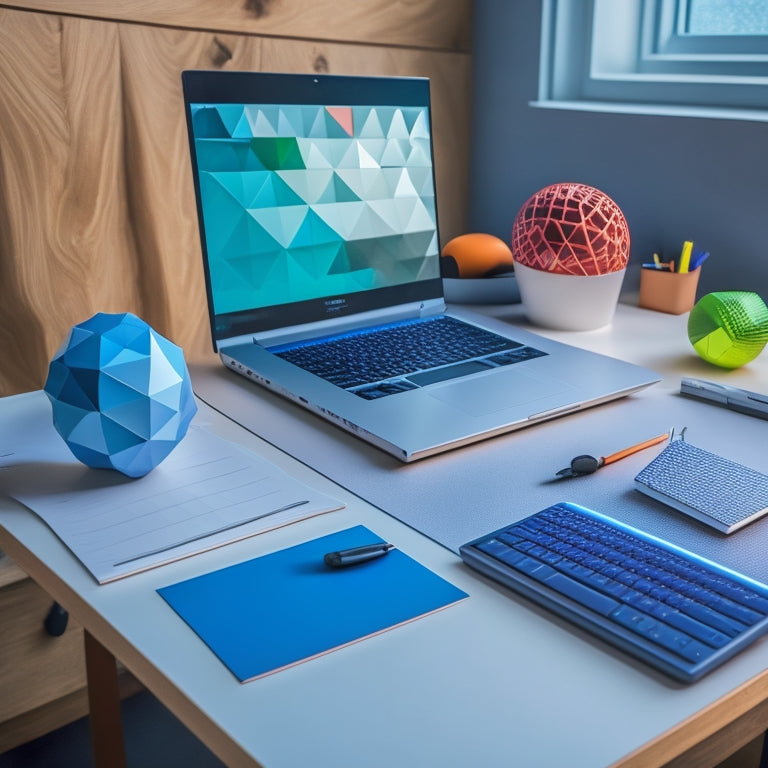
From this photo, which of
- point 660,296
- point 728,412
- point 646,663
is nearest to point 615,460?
point 728,412

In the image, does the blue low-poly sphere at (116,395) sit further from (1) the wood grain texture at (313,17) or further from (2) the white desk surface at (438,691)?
(1) the wood grain texture at (313,17)

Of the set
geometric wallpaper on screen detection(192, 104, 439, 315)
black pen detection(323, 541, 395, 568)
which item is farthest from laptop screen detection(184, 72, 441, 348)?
black pen detection(323, 541, 395, 568)

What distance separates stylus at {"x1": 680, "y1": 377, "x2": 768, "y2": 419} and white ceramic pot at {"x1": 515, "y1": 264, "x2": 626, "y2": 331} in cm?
24

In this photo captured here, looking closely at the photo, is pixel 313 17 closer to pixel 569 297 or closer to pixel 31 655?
pixel 569 297

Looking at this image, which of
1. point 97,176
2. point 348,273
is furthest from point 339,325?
point 97,176

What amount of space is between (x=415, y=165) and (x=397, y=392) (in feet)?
1.30

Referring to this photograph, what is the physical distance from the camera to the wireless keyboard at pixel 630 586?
552 mm

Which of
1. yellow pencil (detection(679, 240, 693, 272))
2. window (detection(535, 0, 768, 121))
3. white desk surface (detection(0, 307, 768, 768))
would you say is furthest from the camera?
window (detection(535, 0, 768, 121))

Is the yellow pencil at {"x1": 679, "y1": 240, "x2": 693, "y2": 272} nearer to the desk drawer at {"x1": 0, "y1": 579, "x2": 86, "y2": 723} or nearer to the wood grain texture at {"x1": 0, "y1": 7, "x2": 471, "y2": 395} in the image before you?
the wood grain texture at {"x1": 0, "y1": 7, "x2": 471, "y2": 395}

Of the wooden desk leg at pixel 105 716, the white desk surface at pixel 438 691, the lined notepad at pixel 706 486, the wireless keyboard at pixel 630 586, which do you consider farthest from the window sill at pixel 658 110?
the wooden desk leg at pixel 105 716

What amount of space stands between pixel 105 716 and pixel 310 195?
63 cm

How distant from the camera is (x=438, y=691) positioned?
527mm

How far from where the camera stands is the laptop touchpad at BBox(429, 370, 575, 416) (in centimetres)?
92

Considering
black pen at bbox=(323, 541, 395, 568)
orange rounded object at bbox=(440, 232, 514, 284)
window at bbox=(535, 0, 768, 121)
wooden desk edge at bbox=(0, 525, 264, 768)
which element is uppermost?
window at bbox=(535, 0, 768, 121)
